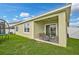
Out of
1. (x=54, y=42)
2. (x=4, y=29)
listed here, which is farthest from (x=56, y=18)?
(x=4, y=29)

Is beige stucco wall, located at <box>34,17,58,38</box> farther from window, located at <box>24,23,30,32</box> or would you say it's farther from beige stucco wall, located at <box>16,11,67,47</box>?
window, located at <box>24,23,30,32</box>

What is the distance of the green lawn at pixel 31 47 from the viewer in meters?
3.83

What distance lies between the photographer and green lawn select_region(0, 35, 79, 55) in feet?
12.6

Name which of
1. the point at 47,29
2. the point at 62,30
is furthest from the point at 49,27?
the point at 62,30

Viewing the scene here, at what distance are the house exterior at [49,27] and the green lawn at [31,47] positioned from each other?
0.08 meters

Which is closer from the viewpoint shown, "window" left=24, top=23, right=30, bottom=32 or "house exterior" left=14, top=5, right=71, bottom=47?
"house exterior" left=14, top=5, right=71, bottom=47

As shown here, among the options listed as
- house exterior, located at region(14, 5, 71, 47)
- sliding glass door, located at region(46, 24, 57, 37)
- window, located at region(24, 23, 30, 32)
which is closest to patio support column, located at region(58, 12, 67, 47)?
house exterior, located at region(14, 5, 71, 47)

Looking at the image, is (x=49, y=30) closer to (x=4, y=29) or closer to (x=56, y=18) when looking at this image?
(x=56, y=18)

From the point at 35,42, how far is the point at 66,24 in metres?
0.62

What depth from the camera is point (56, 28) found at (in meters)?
3.86

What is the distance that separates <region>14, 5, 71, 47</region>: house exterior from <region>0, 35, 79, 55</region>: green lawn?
8cm

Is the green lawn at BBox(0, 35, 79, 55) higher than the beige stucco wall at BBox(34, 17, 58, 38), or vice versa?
the beige stucco wall at BBox(34, 17, 58, 38)

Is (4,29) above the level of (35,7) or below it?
below

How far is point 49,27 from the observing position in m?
3.91
